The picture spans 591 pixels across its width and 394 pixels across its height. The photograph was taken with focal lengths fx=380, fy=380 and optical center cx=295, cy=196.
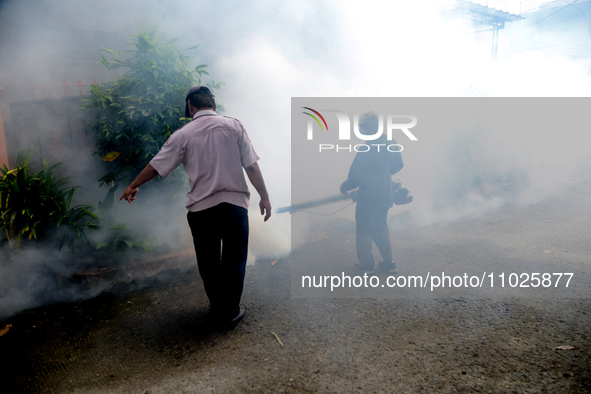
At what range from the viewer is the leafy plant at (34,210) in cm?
369

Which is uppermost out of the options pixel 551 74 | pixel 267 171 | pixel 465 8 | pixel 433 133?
pixel 465 8

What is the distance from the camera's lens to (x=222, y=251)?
315 cm

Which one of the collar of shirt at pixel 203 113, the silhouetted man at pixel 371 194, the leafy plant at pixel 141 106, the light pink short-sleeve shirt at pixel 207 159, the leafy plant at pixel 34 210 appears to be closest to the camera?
the light pink short-sleeve shirt at pixel 207 159

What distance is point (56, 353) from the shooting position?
2.87 m

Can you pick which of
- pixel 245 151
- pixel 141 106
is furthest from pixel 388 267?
pixel 141 106

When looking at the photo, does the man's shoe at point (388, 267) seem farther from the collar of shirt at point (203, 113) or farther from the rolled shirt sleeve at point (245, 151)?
the collar of shirt at point (203, 113)

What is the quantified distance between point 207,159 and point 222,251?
0.77 meters

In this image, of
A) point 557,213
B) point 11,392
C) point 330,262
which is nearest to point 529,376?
point 330,262

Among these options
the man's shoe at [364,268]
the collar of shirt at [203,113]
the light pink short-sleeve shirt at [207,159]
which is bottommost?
the man's shoe at [364,268]

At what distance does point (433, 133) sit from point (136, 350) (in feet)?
27.2

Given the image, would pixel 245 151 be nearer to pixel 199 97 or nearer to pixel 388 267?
pixel 199 97

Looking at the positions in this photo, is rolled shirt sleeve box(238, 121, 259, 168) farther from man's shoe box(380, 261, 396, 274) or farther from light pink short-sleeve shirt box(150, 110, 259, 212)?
man's shoe box(380, 261, 396, 274)

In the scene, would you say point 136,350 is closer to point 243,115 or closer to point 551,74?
point 243,115

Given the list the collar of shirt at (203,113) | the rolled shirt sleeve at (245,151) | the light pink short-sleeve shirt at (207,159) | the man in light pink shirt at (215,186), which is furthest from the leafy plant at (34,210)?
the rolled shirt sleeve at (245,151)
